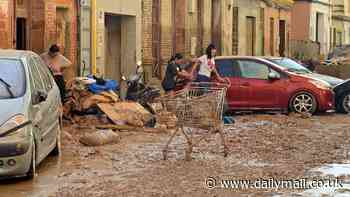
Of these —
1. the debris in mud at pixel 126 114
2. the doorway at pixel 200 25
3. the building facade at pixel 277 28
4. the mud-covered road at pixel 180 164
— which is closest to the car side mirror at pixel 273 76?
the mud-covered road at pixel 180 164

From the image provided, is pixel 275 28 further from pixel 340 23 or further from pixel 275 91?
pixel 275 91

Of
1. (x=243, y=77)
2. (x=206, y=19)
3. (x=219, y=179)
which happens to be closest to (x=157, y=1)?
(x=206, y=19)

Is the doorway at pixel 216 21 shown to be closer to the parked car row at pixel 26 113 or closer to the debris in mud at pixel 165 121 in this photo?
the debris in mud at pixel 165 121

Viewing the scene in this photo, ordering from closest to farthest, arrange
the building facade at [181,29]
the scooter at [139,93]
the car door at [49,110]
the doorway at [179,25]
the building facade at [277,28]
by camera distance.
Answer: the car door at [49,110]
the scooter at [139,93]
the building facade at [181,29]
the doorway at [179,25]
the building facade at [277,28]

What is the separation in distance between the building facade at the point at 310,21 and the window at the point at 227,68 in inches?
1040

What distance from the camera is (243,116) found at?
1934 cm

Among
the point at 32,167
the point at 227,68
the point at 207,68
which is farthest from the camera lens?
the point at 227,68

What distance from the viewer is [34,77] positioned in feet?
35.7

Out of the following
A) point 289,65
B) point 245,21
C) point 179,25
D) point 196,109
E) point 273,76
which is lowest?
point 196,109

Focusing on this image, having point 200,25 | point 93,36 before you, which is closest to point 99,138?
point 93,36

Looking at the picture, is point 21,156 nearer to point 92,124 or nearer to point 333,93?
point 92,124

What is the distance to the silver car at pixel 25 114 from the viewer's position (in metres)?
9.62

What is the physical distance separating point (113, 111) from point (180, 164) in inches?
189

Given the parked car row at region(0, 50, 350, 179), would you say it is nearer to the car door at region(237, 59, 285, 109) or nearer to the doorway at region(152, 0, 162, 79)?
the car door at region(237, 59, 285, 109)
